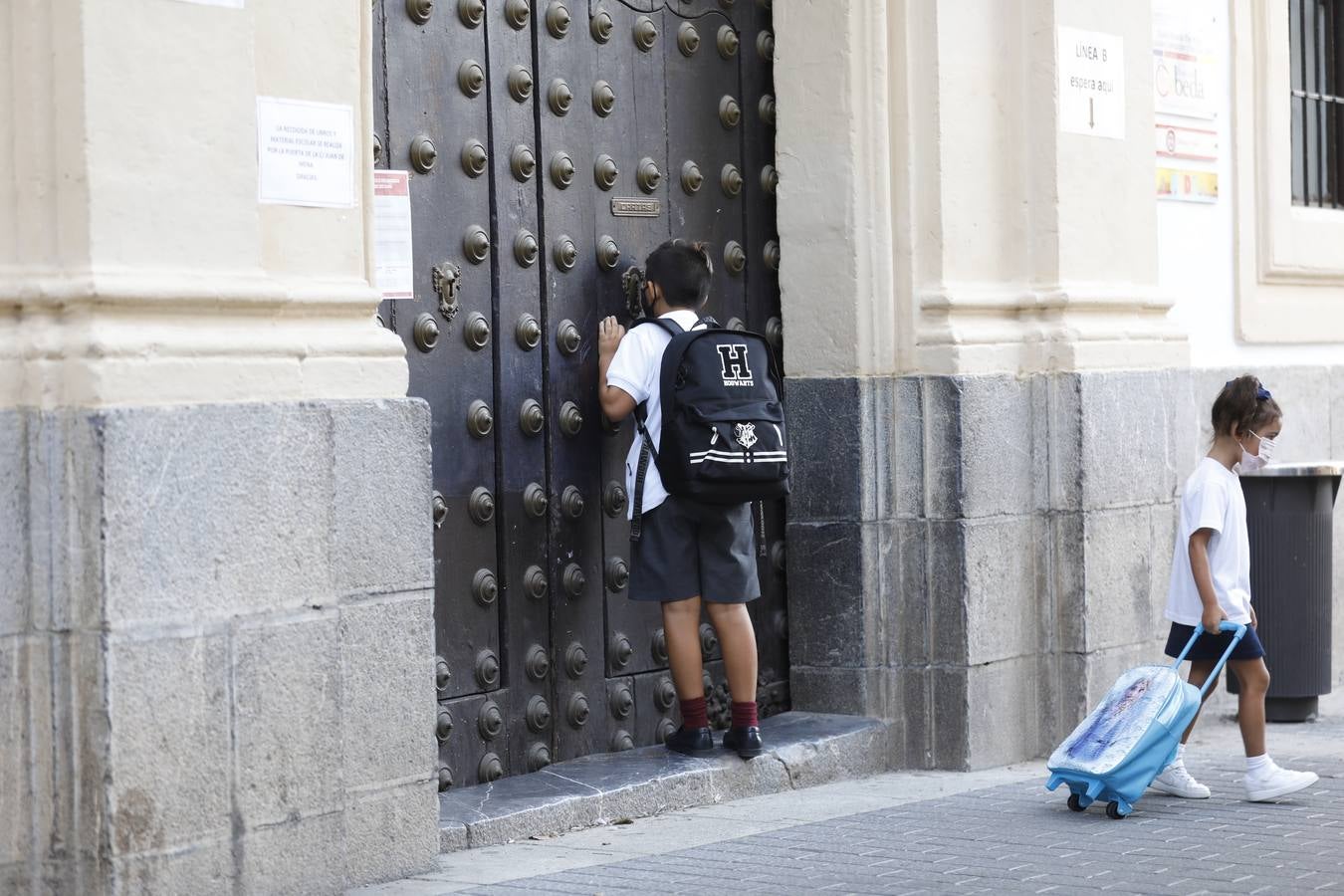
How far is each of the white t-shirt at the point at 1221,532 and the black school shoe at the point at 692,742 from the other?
5.34 ft

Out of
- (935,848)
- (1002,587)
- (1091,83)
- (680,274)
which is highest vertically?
(1091,83)

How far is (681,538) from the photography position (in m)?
6.52

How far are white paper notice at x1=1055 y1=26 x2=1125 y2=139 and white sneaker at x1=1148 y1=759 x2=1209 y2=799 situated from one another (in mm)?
2499

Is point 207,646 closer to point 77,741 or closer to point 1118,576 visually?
point 77,741

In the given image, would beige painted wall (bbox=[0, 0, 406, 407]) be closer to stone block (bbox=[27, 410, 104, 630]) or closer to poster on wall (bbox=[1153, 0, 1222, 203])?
stone block (bbox=[27, 410, 104, 630])

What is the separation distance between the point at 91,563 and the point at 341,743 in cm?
91

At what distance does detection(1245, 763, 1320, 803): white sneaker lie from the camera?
6410mm

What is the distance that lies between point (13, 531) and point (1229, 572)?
382cm

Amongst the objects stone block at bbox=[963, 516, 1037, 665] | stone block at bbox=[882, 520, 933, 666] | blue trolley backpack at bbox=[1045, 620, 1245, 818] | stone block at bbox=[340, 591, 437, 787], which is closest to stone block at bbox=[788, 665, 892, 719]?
stone block at bbox=[882, 520, 933, 666]

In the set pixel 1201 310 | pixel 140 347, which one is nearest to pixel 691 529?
pixel 140 347

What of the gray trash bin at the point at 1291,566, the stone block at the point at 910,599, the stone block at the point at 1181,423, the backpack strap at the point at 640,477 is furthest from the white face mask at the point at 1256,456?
the backpack strap at the point at 640,477

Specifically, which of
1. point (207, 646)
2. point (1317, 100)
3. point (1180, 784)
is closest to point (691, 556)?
point (1180, 784)

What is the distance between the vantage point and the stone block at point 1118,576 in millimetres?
7559

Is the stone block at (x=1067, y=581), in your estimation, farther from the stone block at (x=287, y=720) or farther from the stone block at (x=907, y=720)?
the stone block at (x=287, y=720)
